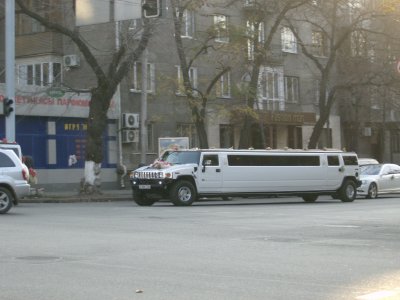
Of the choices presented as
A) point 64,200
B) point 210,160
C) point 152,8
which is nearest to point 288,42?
point 210,160

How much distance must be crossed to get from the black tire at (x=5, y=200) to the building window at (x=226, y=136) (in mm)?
22488

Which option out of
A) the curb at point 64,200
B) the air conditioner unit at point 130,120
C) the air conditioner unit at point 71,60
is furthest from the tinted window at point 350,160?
the air conditioner unit at point 71,60

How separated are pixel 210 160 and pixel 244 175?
1.61 metres

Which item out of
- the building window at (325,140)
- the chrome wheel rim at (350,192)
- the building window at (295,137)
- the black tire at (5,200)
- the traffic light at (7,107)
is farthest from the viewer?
the building window at (325,140)

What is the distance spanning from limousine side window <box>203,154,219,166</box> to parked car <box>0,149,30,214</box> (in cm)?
665

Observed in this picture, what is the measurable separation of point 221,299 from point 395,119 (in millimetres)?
47317

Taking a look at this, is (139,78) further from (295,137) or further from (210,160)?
(210,160)

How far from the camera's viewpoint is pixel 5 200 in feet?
57.3

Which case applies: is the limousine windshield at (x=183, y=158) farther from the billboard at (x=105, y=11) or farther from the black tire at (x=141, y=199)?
the billboard at (x=105, y=11)

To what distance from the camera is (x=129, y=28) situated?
27.2 meters

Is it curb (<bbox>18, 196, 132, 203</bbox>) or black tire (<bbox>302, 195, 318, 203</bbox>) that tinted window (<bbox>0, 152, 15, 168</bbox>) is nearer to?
curb (<bbox>18, 196, 132, 203</bbox>)

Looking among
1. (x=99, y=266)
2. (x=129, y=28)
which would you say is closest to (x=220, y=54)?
(x=129, y=28)

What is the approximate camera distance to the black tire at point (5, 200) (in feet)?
57.1

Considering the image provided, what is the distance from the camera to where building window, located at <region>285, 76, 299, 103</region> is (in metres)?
43.3
